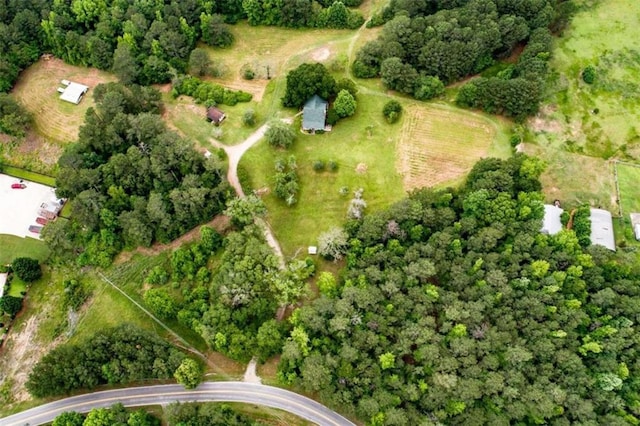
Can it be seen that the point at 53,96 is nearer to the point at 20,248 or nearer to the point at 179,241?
the point at 20,248

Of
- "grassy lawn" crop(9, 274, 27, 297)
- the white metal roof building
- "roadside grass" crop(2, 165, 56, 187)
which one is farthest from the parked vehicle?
the white metal roof building

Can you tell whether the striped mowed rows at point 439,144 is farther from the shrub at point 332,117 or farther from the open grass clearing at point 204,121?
the open grass clearing at point 204,121

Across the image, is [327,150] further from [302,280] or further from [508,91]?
[508,91]

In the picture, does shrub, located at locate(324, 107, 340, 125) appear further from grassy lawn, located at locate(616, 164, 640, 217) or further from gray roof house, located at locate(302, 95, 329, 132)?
grassy lawn, located at locate(616, 164, 640, 217)

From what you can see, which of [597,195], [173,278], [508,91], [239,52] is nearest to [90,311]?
[173,278]

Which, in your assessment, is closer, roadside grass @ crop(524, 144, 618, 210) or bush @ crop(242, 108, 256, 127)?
roadside grass @ crop(524, 144, 618, 210)

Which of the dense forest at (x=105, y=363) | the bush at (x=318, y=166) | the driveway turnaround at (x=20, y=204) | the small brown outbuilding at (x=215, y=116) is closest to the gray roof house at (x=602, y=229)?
the bush at (x=318, y=166)
